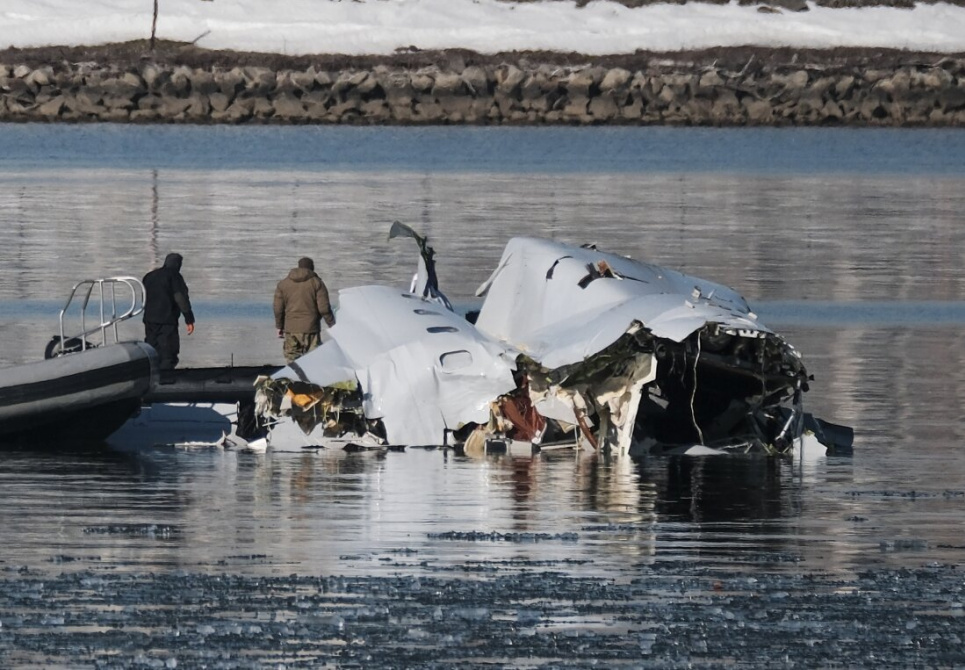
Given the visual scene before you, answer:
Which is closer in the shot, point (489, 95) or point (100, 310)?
point (100, 310)

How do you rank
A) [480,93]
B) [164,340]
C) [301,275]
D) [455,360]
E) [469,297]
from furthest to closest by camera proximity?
[480,93] → [469,297] → [164,340] → [301,275] → [455,360]

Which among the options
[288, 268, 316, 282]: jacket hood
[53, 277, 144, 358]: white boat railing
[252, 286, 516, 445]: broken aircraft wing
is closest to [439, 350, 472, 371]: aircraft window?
[252, 286, 516, 445]: broken aircraft wing

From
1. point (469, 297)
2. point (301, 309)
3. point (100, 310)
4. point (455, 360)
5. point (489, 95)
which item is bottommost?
point (469, 297)

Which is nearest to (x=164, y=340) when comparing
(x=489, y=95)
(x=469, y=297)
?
(x=469, y=297)

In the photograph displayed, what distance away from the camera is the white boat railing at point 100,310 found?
19.4m

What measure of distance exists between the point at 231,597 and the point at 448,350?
6379mm

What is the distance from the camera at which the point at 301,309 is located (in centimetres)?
2098

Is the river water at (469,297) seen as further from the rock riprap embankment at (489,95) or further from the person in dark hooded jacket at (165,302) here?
the rock riprap embankment at (489,95)

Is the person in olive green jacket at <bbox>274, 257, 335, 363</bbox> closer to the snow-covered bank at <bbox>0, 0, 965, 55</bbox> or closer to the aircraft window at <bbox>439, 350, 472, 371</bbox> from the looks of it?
the aircraft window at <bbox>439, 350, 472, 371</bbox>

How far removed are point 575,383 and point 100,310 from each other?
5.89m

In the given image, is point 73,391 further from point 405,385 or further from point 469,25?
point 469,25

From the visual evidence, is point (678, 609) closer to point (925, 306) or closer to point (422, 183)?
point (925, 306)

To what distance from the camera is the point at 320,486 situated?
17312 mm

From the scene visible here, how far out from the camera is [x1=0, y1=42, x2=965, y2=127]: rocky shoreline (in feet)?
284
